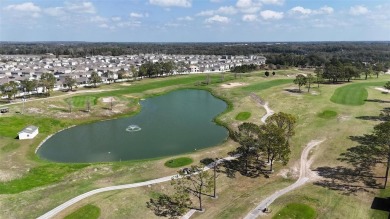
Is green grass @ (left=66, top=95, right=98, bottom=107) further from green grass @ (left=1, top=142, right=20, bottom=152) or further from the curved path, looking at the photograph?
the curved path

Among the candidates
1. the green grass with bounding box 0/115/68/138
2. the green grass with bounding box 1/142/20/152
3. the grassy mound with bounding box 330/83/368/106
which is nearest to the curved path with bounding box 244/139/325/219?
the grassy mound with bounding box 330/83/368/106

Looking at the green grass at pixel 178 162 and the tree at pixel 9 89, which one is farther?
the tree at pixel 9 89

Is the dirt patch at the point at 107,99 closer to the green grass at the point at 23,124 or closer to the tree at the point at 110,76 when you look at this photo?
the green grass at the point at 23,124

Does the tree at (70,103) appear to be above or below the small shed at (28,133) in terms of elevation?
above

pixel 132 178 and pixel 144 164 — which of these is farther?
pixel 144 164

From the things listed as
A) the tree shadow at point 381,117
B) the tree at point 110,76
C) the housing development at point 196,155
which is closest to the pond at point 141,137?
the housing development at point 196,155

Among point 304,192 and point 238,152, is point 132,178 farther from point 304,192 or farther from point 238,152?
point 304,192

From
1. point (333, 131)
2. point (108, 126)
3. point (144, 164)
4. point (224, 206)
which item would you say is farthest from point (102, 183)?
point (333, 131)
